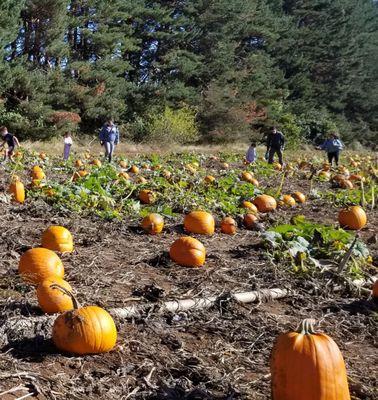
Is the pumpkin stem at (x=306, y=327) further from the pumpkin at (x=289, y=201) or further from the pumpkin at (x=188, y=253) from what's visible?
the pumpkin at (x=289, y=201)

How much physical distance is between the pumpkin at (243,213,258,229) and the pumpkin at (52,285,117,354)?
4.06m

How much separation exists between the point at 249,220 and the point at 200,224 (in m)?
0.93

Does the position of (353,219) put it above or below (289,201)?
above

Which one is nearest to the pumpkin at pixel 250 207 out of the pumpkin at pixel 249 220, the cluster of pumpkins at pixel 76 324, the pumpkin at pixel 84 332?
the pumpkin at pixel 249 220

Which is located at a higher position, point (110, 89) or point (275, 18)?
point (275, 18)

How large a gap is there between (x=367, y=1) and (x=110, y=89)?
45181 mm

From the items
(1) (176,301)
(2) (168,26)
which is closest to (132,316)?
(1) (176,301)

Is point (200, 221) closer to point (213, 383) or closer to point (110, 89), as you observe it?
point (213, 383)

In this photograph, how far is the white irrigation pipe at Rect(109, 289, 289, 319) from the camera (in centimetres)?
351

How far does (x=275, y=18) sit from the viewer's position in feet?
156

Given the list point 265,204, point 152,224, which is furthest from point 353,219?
point 152,224

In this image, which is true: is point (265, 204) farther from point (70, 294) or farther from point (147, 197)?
point (70, 294)

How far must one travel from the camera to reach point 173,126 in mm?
32938

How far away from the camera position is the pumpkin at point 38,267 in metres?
3.91
